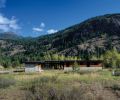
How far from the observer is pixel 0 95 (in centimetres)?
2125

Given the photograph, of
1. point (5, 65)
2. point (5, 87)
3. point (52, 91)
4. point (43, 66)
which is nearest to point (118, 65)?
A: point (43, 66)

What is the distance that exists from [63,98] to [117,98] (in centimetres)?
774

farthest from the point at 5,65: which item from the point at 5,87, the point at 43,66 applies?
the point at 5,87

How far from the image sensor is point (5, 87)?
83.2 feet

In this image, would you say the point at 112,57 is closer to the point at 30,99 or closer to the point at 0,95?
the point at 0,95

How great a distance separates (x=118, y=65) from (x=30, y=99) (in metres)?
83.2

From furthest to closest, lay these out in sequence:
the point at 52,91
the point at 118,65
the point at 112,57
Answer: the point at 112,57, the point at 118,65, the point at 52,91

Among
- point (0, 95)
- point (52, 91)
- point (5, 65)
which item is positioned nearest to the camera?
point (52, 91)

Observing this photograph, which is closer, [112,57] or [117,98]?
[117,98]

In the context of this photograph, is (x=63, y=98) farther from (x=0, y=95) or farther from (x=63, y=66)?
(x=63, y=66)

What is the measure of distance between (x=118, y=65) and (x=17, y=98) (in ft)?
256

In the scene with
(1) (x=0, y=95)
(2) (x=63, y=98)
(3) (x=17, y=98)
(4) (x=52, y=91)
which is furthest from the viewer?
(1) (x=0, y=95)

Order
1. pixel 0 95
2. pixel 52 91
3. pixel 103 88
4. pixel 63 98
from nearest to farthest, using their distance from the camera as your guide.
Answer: pixel 63 98 < pixel 52 91 < pixel 0 95 < pixel 103 88

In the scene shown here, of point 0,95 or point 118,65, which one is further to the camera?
point 118,65
